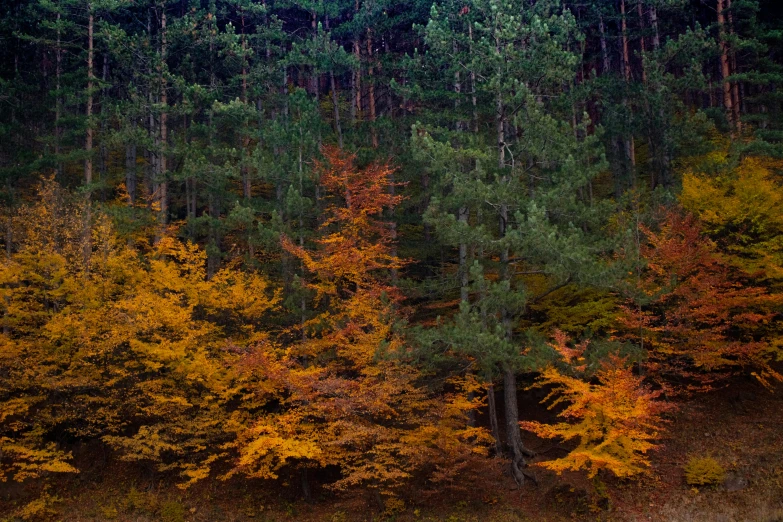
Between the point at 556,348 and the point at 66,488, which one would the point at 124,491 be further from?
the point at 556,348

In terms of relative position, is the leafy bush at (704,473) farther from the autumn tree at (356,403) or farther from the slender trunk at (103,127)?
the slender trunk at (103,127)

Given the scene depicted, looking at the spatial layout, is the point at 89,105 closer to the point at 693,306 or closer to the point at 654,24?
the point at 693,306

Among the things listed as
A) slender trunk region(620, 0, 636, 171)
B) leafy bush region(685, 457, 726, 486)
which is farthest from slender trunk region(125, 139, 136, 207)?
leafy bush region(685, 457, 726, 486)

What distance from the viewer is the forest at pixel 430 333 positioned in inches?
639

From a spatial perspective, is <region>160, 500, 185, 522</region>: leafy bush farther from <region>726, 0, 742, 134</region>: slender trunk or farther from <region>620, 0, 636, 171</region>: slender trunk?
<region>726, 0, 742, 134</region>: slender trunk

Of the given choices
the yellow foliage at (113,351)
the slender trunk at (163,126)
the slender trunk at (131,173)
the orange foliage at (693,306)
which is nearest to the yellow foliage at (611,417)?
the orange foliage at (693,306)

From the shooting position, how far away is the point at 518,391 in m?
22.2

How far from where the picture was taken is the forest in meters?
16.2

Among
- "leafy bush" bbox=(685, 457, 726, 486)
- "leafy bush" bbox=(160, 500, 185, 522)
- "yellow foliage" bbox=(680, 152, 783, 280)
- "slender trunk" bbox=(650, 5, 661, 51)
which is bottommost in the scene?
"leafy bush" bbox=(160, 500, 185, 522)

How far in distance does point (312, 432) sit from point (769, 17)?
27262mm

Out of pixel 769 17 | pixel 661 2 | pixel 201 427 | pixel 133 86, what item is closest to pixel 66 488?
pixel 201 427

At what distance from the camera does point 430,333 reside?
16422 mm

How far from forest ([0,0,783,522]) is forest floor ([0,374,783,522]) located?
7cm

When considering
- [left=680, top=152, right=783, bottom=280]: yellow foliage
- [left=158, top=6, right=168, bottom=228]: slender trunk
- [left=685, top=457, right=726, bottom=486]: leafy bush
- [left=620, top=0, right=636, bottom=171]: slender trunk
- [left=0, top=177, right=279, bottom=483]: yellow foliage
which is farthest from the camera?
[left=620, top=0, right=636, bottom=171]: slender trunk
